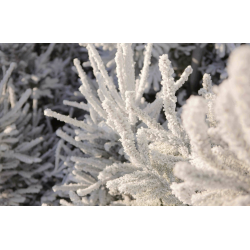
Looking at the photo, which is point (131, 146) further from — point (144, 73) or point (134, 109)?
point (144, 73)

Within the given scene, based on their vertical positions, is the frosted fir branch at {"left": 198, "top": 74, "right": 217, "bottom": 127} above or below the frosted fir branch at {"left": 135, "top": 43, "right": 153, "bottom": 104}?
below

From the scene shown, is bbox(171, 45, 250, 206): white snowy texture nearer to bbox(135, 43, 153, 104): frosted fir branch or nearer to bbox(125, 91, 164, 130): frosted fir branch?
bbox(125, 91, 164, 130): frosted fir branch

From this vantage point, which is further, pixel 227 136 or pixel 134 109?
pixel 134 109

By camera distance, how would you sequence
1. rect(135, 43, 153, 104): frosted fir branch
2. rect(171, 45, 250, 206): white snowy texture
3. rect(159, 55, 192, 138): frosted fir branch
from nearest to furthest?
rect(171, 45, 250, 206): white snowy texture, rect(159, 55, 192, 138): frosted fir branch, rect(135, 43, 153, 104): frosted fir branch

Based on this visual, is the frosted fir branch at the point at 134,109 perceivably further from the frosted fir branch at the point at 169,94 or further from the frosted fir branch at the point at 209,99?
the frosted fir branch at the point at 209,99

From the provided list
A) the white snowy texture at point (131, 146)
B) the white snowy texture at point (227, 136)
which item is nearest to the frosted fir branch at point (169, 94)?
the white snowy texture at point (131, 146)

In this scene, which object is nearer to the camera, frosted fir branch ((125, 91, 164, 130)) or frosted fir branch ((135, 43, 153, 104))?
frosted fir branch ((125, 91, 164, 130))

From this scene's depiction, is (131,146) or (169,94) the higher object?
(169,94)

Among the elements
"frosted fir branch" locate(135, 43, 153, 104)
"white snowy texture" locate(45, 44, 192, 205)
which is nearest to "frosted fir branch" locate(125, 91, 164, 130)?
"white snowy texture" locate(45, 44, 192, 205)

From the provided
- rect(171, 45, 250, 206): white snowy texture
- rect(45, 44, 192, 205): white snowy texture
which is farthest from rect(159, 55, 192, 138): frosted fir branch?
rect(171, 45, 250, 206): white snowy texture

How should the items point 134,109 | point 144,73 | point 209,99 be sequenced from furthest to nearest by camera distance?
1. point 144,73
2. point 209,99
3. point 134,109

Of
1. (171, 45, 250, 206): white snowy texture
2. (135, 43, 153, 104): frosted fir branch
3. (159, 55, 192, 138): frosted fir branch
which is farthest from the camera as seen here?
(135, 43, 153, 104): frosted fir branch

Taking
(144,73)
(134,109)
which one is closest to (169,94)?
(134,109)

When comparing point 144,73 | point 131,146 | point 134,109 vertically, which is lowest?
point 131,146
